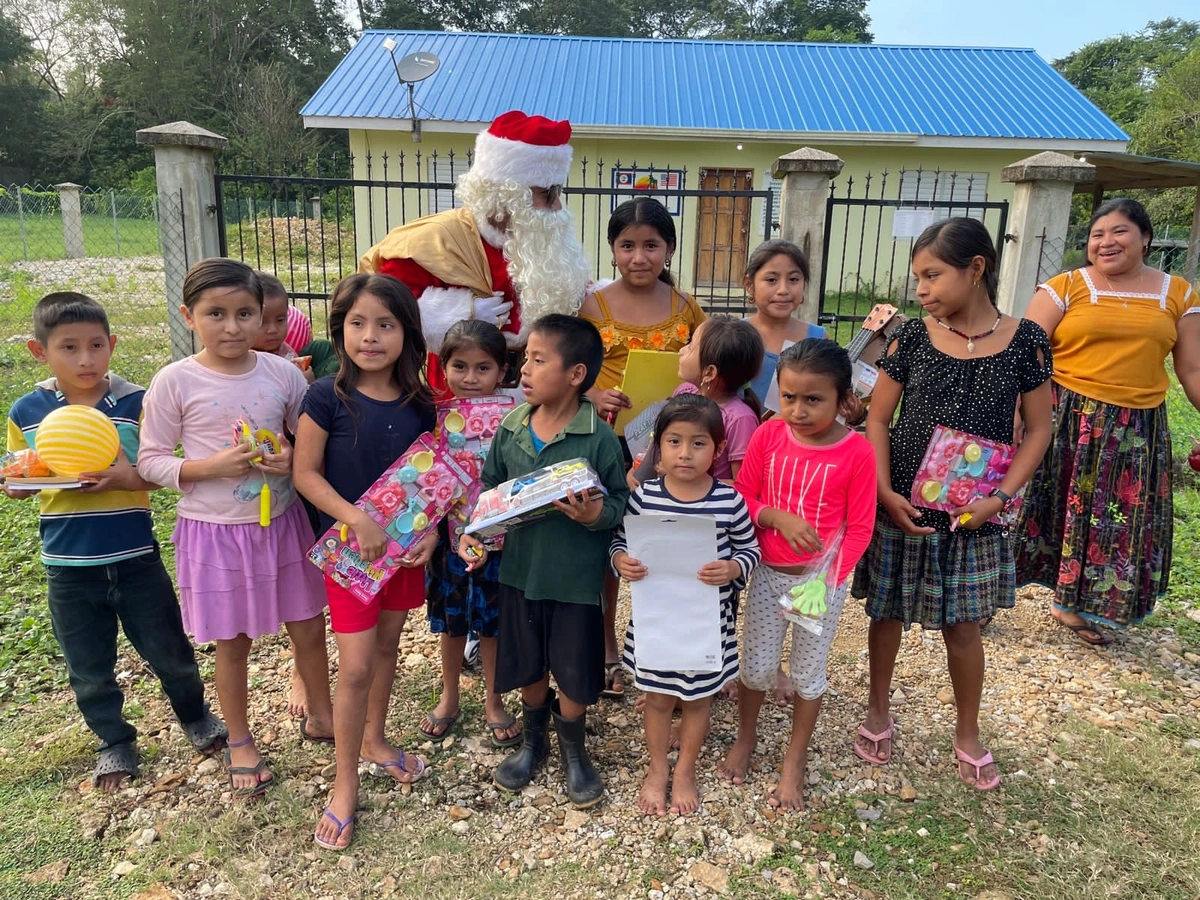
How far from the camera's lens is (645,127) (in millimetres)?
13086

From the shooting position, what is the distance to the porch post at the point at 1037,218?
5418 millimetres

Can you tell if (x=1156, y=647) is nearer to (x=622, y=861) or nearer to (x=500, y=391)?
(x=622, y=861)

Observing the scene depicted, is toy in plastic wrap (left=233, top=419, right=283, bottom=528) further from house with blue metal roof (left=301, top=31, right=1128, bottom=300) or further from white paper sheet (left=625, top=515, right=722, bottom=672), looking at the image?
house with blue metal roof (left=301, top=31, right=1128, bottom=300)

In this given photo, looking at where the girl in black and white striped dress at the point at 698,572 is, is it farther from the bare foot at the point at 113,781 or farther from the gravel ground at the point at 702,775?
the bare foot at the point at 113,781

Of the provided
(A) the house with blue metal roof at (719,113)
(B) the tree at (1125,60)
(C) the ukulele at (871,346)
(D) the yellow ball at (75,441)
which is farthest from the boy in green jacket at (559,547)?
(B) the tree at (1125,60)

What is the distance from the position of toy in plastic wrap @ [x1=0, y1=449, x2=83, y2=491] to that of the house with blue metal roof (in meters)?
10.3

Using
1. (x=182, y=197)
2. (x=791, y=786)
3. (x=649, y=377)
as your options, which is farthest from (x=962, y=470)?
(x=182, y=197)

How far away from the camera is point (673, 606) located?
7.47ft

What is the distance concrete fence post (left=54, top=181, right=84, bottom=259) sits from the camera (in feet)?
48.2

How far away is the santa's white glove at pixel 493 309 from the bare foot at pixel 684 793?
165 centimetres

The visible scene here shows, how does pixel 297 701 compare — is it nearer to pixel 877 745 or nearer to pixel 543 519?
pixel 543 519

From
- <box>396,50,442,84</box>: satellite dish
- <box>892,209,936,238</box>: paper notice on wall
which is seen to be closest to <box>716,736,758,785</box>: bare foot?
Answer: <box>892,209,936,238</box>: paper notice on wall

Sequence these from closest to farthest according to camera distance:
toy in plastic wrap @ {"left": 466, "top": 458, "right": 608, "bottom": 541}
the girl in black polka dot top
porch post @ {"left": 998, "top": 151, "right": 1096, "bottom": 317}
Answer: toy in plastic wrap @ {"left": 466, "top": 458, "right": 608, "bottom": 541}, the girl in black polka dot top, porch post @ {"left": 998, "top": 151, "right": 1096, "bottom": 317}

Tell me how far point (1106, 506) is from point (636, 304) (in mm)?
2315
